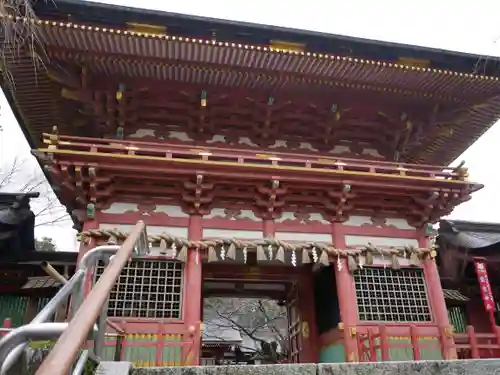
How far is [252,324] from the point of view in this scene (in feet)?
87.5

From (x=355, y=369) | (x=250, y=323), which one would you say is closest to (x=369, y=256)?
(x=355, y=369)

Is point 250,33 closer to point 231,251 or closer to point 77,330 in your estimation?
point 231,251

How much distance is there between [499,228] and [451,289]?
318 cm

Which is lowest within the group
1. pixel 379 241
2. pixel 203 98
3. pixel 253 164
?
pixel 379 241

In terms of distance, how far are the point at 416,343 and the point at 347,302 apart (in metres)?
1.43

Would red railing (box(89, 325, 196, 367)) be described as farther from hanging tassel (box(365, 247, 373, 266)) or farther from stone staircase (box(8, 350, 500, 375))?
stone staircase (box(8, 350, 500, 375))

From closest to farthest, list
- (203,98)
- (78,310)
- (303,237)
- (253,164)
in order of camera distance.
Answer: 1. (78,310)
2. (253,164)
3. (303,237)
4. (203,98)

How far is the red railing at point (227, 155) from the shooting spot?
817 cm

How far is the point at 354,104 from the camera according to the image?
977cm

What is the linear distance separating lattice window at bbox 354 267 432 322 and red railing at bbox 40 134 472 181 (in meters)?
2.21

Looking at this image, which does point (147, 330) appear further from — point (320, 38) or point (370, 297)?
point (320, 38)

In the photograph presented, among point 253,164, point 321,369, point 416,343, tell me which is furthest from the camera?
point 253,164

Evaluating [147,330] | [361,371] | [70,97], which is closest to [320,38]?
[70,97]

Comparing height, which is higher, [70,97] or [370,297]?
[70,97]
